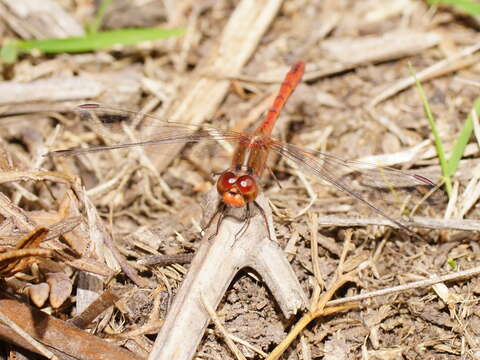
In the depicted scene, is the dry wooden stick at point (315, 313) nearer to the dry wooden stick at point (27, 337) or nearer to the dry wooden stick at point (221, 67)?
the dry wooden stick at point (27, 337)

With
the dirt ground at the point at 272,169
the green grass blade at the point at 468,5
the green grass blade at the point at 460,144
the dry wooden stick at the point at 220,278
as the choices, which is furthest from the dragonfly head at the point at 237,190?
the green grass blade at the point at 468,5

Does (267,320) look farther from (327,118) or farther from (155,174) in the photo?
(327,118)

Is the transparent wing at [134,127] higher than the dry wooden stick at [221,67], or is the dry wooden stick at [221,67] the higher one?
the dry wooden stick at [221,67]

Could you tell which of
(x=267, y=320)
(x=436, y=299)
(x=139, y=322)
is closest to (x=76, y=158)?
(x=139, y=322)

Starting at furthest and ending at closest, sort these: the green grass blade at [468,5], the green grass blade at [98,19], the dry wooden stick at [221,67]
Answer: the green grass blade at [98,19] < the green grass blade at [468,5] < the dry wooden stick at [221,67]

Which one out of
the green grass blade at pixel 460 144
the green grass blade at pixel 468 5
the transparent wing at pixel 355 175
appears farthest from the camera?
the green grass blade at pixel 468 5

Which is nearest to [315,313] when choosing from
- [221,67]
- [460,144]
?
[460,144]
